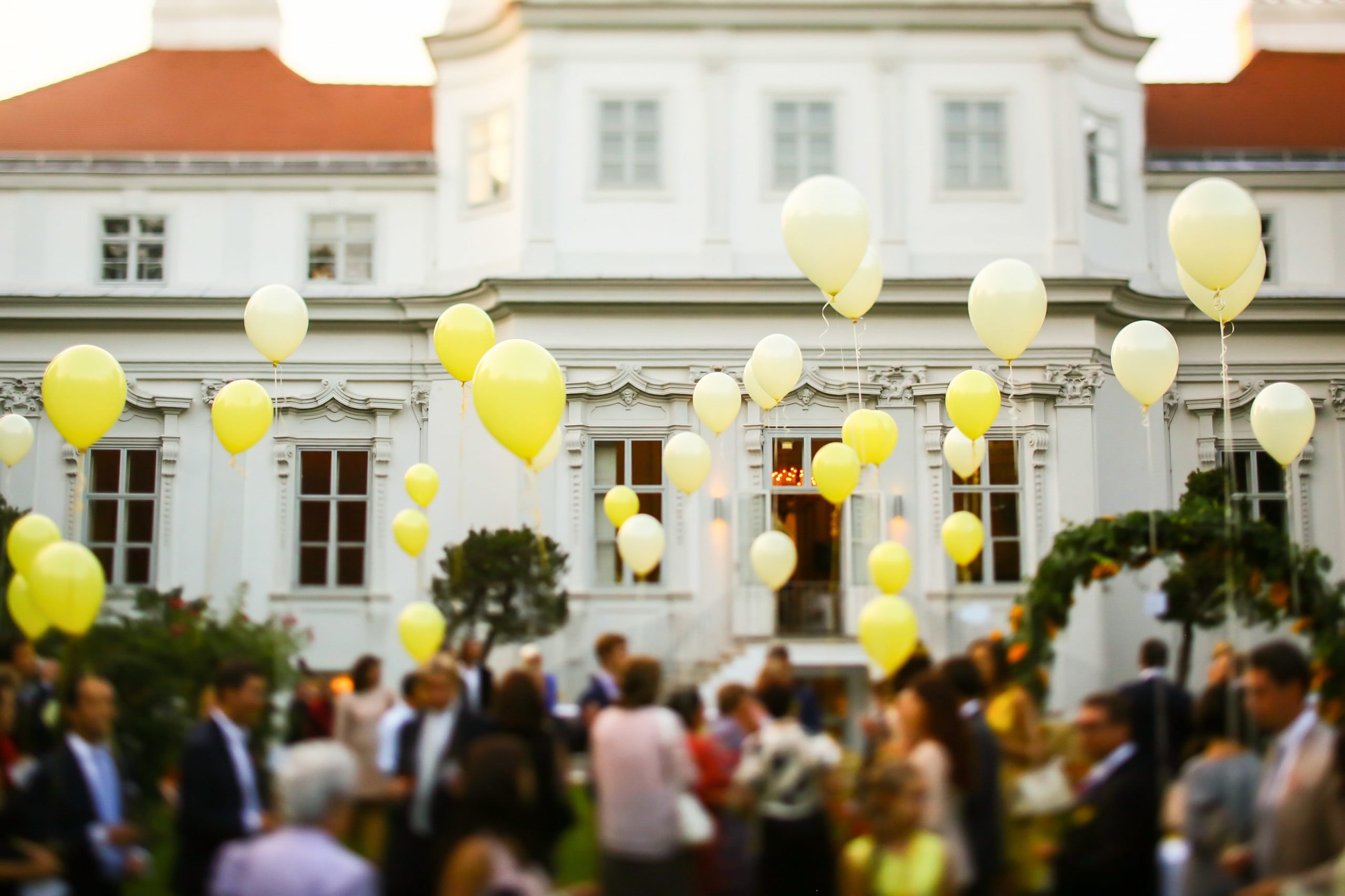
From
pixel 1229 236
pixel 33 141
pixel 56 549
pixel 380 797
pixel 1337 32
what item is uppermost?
pixel 1337 32

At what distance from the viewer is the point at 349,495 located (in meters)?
21.1

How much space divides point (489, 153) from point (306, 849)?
17.7 metres

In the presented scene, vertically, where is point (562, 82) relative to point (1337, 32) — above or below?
below

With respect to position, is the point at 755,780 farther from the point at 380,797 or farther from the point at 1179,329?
the point at 1179,329

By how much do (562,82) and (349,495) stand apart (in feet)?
23.6

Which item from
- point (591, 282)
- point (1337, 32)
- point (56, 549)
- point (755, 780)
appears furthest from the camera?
point (1337, 32)

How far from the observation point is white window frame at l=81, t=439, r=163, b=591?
20.8 meters

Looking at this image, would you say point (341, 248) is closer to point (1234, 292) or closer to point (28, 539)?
point (28, 539)

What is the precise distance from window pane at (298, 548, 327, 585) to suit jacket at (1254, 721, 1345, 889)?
1734cm

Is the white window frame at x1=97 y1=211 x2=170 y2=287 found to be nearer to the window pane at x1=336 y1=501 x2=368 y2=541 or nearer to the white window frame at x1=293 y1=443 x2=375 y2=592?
the white window frame at x1=293 y1=443 x2=375 y2=592

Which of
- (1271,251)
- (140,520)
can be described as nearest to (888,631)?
(1271,251)

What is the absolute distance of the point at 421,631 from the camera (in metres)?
12.0

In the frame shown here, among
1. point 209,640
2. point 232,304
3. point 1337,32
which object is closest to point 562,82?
point 232,304

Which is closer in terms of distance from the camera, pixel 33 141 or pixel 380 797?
pixel 380 797
